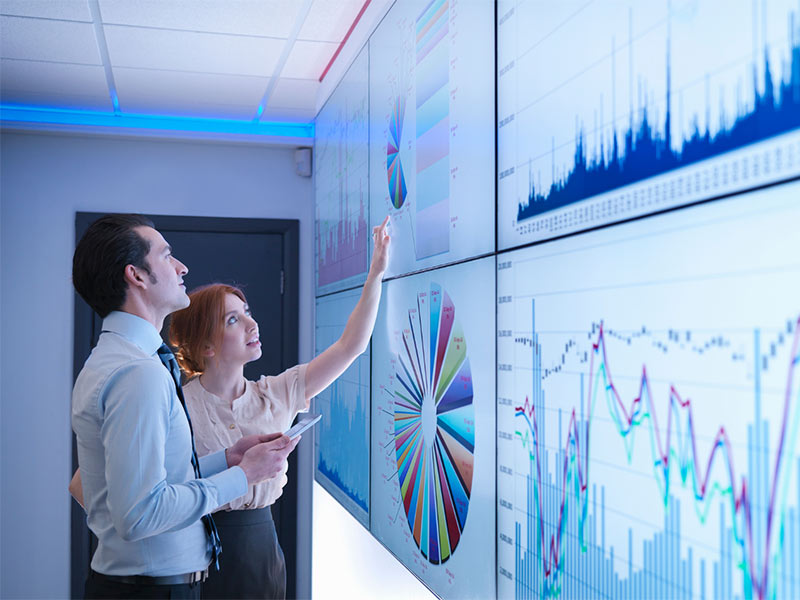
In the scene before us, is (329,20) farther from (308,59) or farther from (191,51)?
(191,51)

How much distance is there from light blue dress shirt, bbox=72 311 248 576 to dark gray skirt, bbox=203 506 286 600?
55 cm

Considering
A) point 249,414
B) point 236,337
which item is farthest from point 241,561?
point 236,337

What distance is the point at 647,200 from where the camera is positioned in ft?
3.08

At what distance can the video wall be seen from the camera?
2.49ft

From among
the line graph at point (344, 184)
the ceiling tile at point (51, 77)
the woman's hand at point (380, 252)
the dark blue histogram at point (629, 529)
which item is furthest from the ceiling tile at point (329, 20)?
the dark blue histogram at point (629, 529)

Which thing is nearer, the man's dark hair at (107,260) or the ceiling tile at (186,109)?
the man's dark hair at (107,260)

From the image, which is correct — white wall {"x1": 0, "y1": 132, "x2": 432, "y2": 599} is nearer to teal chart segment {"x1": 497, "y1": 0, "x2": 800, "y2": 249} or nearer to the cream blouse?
the cream blouse

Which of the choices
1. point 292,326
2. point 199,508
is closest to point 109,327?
point 199,508

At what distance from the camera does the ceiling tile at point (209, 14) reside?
7.91 ft

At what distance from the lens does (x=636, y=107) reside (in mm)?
971

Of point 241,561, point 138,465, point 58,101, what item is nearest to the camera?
point 138,465

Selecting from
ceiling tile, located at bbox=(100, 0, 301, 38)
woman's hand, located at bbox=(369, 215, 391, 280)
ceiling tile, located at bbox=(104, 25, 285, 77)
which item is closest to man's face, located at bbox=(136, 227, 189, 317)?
woman's hand, located at bbox=(369, 215, 391, 280)

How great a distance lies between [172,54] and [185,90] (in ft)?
1.57

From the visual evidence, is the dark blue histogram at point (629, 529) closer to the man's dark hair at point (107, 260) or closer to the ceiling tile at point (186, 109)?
the man's dark hair at point (107, 260)
